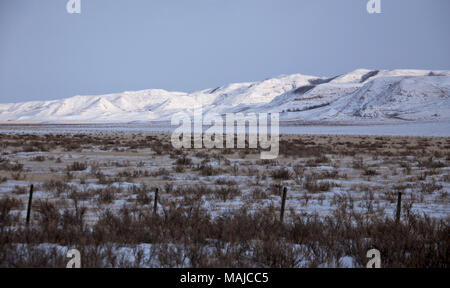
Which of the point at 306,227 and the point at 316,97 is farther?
the point at 316,97

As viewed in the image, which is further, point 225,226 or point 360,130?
point 360,130

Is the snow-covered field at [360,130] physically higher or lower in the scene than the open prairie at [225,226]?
lower

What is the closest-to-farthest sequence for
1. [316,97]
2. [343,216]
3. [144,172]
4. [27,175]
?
[343,216] → [27,175] → [144,172] → [316,97]

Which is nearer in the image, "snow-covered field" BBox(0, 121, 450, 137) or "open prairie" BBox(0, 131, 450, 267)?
"open prairie" BBox(0, 131, 450, 267)

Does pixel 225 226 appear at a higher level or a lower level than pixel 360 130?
higher

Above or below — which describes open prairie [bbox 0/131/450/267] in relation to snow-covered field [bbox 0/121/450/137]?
above

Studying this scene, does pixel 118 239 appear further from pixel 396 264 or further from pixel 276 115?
pixel 276 115

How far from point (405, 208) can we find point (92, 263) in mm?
6638

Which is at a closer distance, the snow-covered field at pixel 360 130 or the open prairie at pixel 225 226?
the open prairie at pixel 225 226

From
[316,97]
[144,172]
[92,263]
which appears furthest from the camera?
[316,97]
